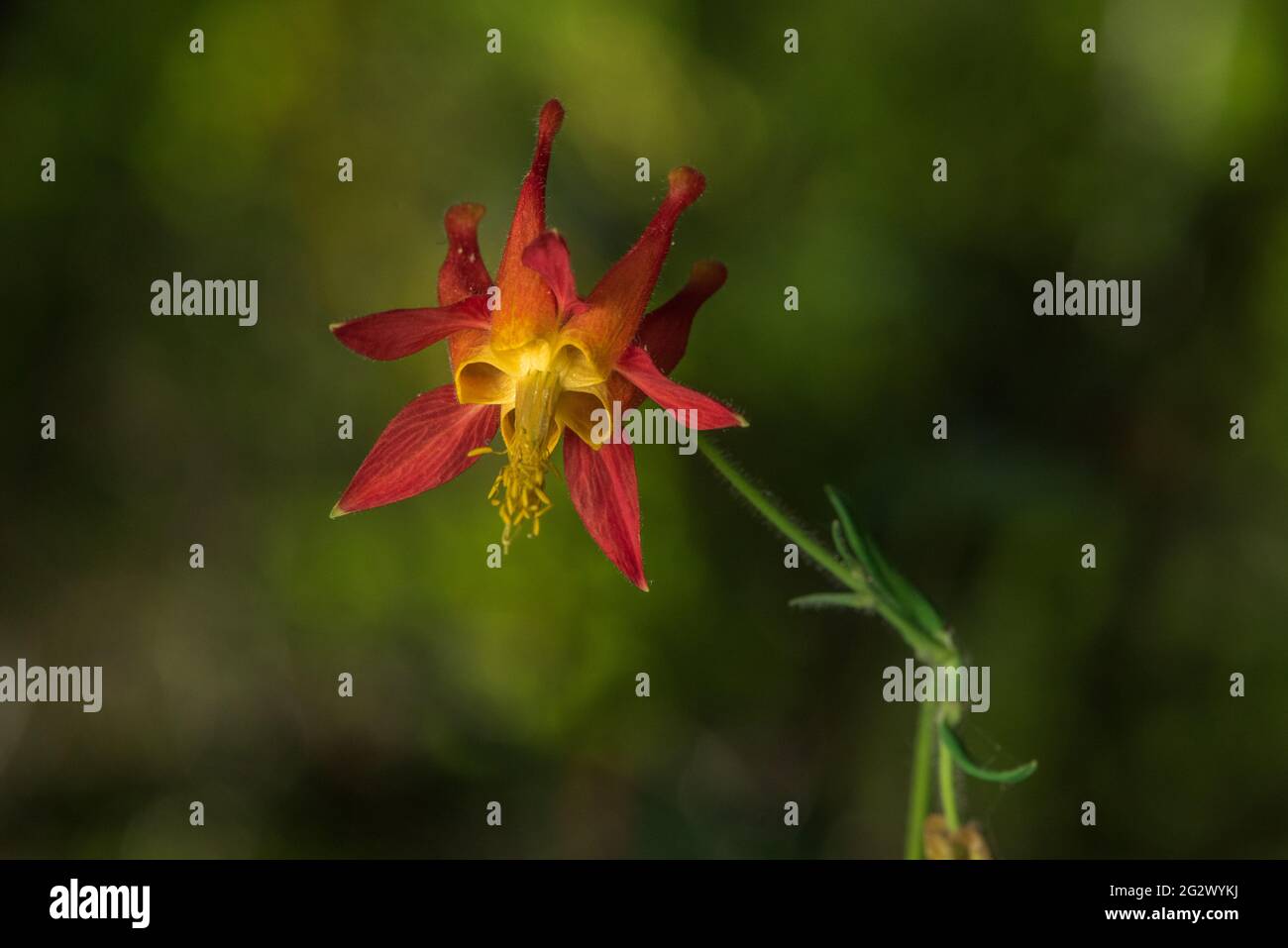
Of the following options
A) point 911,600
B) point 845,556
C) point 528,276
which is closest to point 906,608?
point 911,600

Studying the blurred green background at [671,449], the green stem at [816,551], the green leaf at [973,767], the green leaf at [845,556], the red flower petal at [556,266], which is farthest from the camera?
the blurred green background at [671,449]

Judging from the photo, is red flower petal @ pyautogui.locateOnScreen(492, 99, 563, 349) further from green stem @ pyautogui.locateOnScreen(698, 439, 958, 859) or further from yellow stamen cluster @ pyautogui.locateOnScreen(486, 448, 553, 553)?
green stem @ pyautogui.locateOnScreen(698, 439, 958, 859)

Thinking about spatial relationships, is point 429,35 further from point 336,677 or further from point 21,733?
point 21,733

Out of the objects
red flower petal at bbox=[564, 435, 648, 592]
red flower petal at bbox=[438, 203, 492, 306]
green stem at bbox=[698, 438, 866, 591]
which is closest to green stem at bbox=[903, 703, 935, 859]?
green stem at bbox=[698, 438, 866, 591]

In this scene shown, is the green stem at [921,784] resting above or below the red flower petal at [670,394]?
below

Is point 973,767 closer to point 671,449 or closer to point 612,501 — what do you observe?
point 612,501

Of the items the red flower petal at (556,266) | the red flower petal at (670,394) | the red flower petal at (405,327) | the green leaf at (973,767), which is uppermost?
the red flower petal at (556,266)

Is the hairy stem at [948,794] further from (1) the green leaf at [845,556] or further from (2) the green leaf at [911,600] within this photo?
(1) the green leaf at [845,556]

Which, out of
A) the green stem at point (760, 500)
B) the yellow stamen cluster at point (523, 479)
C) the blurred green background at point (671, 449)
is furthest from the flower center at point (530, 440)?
the blurred green background at point (671, 449)
